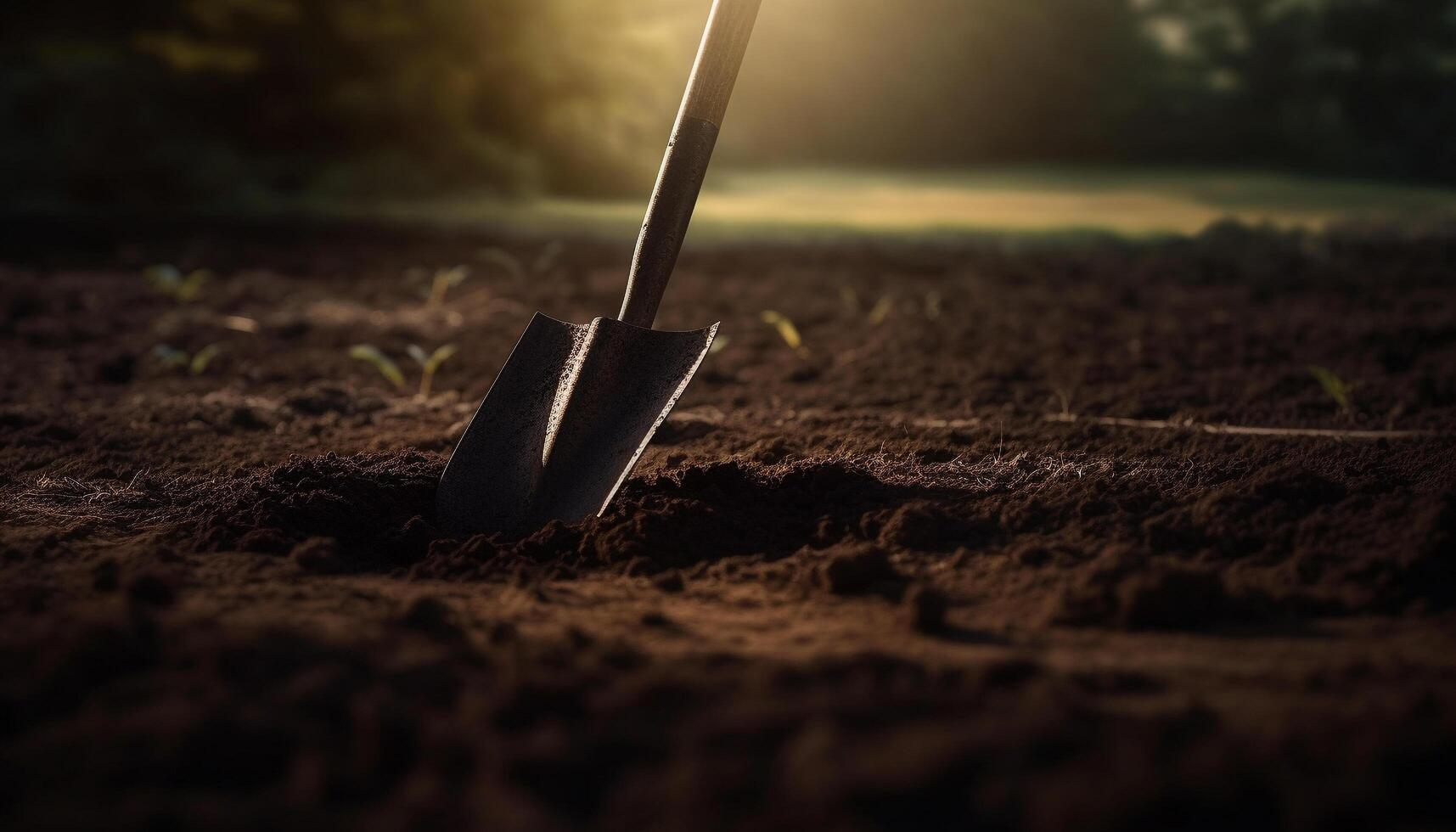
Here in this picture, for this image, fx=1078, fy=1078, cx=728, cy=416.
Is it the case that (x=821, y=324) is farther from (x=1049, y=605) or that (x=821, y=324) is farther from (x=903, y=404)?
(x=1049, y=605)

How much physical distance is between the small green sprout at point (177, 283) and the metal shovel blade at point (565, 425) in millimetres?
3899

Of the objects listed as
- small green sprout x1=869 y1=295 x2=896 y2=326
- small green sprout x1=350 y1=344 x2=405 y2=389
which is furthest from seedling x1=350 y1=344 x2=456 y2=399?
small green sprout x1=869 y1=295 x2=896 y2=326

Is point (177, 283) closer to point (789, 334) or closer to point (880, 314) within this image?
point (789, 334)

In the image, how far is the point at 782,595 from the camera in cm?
259

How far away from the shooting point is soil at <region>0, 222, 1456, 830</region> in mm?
1542

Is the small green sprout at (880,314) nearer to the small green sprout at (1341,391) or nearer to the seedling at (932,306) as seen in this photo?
the seedling at (932,306)

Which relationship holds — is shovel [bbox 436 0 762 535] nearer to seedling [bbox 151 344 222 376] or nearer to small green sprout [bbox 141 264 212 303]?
seedling [bbox 151 344 222 376]

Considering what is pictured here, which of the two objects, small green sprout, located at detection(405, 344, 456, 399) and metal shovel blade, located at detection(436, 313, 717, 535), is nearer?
metal shovel blade, located at detection(436, 313, 717, 535)

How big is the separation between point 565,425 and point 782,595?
100 centimetres

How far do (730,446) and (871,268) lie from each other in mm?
4597

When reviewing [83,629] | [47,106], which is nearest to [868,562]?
[83,629]

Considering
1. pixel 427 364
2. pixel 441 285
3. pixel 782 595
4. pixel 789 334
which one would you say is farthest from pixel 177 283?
pixel 782 595

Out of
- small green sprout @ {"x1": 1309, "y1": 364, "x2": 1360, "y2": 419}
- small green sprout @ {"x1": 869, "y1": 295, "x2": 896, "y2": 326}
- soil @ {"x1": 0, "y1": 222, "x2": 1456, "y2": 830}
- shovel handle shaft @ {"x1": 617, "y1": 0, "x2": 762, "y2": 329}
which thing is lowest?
soil @ {"x1": 0, "y1": 222, "x2": 1456, "y2": 830}

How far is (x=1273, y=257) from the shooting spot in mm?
7688
